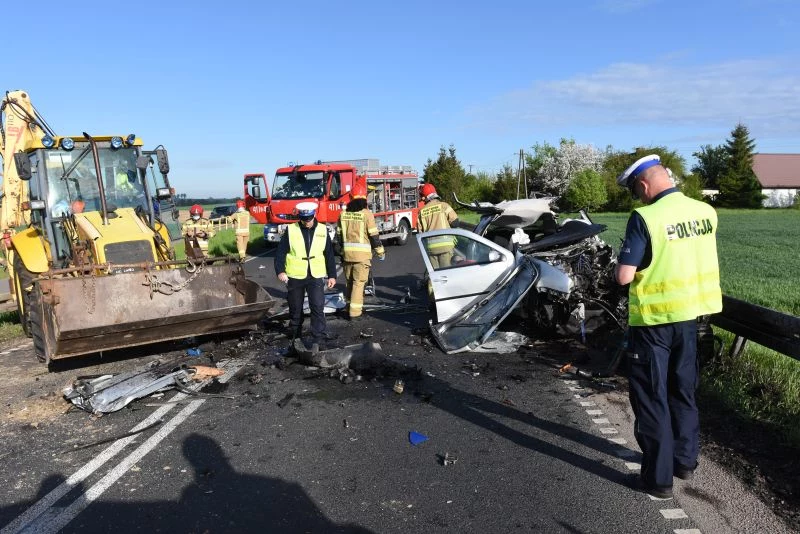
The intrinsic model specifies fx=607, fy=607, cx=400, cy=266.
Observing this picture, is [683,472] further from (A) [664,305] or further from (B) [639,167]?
(B) [639,167]

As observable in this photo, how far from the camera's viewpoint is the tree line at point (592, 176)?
1869 inches

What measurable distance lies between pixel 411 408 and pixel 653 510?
2.36 meters

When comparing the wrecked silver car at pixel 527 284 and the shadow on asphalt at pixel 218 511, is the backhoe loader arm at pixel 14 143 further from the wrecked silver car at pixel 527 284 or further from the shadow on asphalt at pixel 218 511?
the shadow on asphalt at pixel 218 511

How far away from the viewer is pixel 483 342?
7.25m

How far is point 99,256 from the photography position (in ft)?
24.4

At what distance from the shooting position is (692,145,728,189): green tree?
231 ft

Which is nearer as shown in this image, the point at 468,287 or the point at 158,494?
the point at 158,494

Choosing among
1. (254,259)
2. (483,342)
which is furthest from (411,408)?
(254,259)

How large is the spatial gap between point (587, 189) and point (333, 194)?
35.6m

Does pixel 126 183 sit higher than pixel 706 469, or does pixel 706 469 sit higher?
pixel 126 183

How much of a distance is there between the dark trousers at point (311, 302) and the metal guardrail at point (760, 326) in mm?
4410

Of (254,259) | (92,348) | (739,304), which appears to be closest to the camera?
(739,304)

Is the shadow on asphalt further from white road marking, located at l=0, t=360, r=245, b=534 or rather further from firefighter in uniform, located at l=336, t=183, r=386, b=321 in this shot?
firefighter in uniform, located at l=336, t=183, r=386, b=321

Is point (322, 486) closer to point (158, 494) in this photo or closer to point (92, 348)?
point (158, 494)
